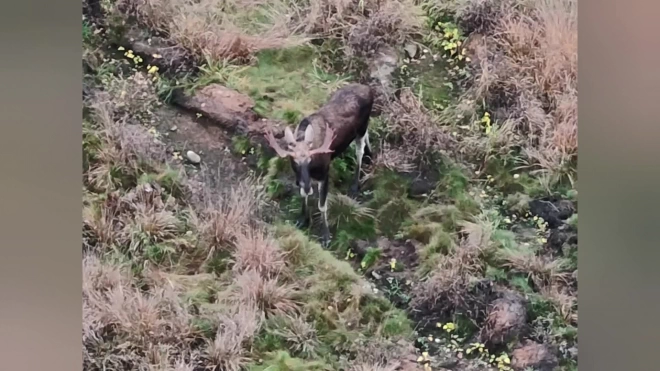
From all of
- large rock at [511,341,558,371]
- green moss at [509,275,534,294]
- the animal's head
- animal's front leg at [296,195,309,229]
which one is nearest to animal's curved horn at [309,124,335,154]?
the animal's head

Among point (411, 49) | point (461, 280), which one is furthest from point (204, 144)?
point (461, 280)

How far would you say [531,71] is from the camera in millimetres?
1365

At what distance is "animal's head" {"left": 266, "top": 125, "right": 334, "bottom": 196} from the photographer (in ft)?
4.50

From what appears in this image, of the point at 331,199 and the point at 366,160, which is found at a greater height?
the point at 366,160

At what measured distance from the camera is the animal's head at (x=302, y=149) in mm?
1372

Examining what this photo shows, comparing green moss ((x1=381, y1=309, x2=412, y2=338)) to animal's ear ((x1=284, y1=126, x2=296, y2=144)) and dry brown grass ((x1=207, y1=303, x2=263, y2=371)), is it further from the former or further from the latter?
animal's ear ((x1=284, y1=126, x2=296, y2=144))

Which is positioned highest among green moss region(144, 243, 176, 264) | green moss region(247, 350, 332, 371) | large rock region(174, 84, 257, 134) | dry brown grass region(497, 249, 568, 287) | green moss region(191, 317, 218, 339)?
large rock region(174, 84, 257, 134)

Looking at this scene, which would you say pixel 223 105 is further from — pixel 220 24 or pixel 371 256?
pixel 371 256

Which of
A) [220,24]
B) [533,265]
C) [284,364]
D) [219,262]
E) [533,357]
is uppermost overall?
[220,24]

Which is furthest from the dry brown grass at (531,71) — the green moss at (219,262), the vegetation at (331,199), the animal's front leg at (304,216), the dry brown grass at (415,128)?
the green moss at (219,262)

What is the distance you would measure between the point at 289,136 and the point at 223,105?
0.19 m

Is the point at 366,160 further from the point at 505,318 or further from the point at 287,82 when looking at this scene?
the point at 505,318

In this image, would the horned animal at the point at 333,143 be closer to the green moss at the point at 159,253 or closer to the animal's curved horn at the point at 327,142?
the animal's curved horn at the point at 327,142
